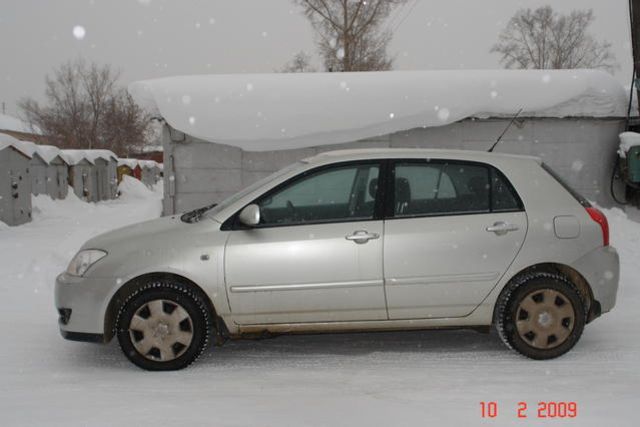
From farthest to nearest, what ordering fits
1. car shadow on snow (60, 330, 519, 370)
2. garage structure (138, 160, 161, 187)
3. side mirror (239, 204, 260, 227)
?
garage structure (138, 160, 161, 187)
car shadow on snow (60, 330, 519, 370)
side mirror (239, 204, 260, 227)

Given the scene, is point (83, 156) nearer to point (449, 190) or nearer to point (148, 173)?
point (148, 173)

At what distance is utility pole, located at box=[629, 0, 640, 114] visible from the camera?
947cm

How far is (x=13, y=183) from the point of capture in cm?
1502

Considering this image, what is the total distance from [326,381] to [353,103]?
676 centimetres

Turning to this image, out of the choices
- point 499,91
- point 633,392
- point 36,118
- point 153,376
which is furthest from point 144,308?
point 36,118

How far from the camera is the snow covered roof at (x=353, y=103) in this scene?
382 inches

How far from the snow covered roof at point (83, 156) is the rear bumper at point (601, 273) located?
74.4ft

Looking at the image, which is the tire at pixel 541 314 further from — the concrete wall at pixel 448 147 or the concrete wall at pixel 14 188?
the concrete wall at pixel 14 188

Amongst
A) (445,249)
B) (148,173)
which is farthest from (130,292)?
(148,173)

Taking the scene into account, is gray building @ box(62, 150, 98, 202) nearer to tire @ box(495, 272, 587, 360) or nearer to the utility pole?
the utility pole

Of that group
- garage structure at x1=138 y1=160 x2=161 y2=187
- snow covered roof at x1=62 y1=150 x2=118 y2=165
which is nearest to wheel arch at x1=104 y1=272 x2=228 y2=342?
snow covered roof at x1=62 y1=150 x2=118 y2=165

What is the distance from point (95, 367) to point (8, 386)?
58 cm

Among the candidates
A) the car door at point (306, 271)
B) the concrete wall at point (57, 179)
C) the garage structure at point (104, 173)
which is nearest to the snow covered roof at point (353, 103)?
the car door at point (306, 271)

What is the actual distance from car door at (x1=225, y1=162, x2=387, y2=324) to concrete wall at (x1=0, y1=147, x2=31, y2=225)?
12.8 metres
